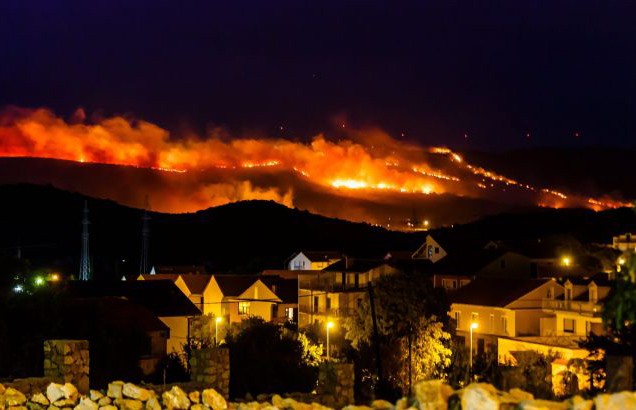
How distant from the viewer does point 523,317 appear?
4881cm

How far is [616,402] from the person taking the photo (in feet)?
19.3

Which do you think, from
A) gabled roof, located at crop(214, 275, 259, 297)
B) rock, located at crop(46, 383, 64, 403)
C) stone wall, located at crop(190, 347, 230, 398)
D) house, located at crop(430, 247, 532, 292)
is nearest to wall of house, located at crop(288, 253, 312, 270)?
gabled roof, located at crop(214, 275, 259, 297)

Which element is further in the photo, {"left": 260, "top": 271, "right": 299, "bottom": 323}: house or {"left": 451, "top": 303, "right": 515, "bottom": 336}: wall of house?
{"left": 260, "top": 271, "right": 299, "bottom": 323}: house

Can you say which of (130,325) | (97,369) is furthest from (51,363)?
(130,325)

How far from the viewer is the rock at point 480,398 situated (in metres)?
6.23

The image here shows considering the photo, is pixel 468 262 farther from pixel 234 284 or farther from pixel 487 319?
pixel 234 284

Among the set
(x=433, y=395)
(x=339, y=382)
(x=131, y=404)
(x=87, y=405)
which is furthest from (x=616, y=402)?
(x=339, y=382)

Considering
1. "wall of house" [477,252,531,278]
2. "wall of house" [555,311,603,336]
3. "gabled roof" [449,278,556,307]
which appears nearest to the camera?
"wall of house" [555,311,603,336]

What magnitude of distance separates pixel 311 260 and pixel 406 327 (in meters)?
46.2

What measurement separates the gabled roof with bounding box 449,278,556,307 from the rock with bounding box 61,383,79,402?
134 ft

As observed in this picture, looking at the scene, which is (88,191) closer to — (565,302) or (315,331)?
(315,331)

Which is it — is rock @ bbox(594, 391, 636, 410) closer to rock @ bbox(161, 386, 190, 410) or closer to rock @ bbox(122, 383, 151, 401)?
rock @ bbox(161, 386, 190, 410)

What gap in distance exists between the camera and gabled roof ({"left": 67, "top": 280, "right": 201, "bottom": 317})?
53344 mm

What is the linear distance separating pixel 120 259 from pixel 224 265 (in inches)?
476
